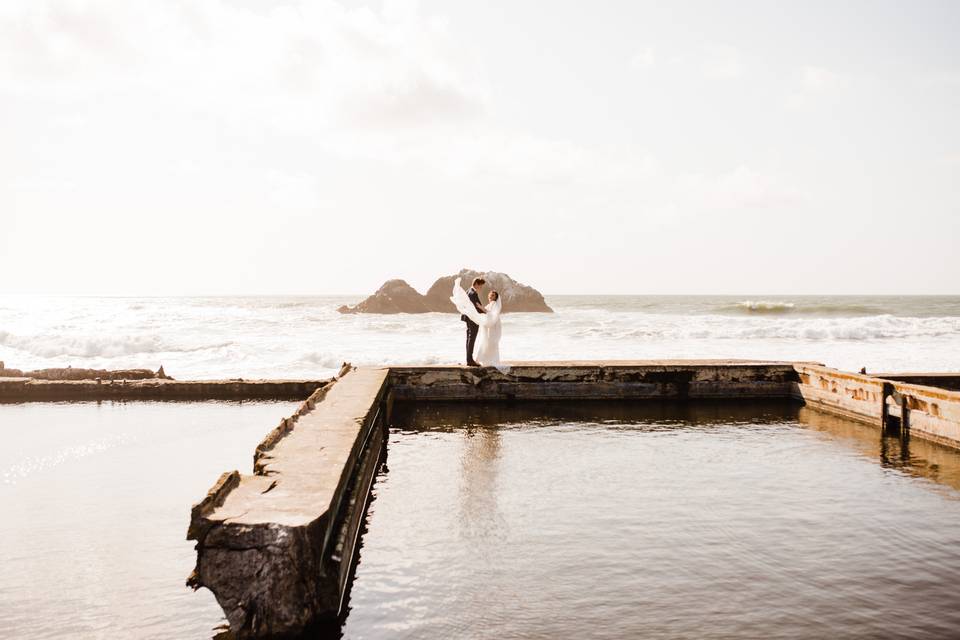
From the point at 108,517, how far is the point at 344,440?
197 cm

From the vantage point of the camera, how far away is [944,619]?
13.0ft

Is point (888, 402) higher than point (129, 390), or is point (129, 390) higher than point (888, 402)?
point (888, 402)

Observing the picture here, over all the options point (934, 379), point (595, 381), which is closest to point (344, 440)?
point (595, 381)

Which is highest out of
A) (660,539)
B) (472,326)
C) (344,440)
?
(472,326)

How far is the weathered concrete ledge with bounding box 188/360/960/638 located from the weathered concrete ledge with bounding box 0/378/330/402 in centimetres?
201

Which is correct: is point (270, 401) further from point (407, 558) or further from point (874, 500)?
point (874, 500)

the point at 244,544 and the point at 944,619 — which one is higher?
the point at 244,544

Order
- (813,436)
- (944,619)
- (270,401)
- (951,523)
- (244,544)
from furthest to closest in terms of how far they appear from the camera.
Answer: (270,401), (813,436), (951,523), (944,619), (244,544)

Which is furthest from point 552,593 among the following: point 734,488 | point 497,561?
point 734,488

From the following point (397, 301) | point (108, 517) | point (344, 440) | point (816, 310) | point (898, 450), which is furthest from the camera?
point (397, 301)

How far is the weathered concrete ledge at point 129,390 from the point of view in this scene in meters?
12.5

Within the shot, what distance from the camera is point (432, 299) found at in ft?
216

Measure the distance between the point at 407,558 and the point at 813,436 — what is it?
653 centimetres

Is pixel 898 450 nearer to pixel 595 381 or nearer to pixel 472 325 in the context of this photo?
pixel 595 381
